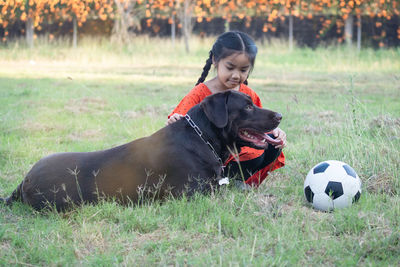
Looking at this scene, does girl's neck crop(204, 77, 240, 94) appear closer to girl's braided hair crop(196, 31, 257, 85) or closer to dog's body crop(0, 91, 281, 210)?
girl's braided hair crop(196, 31, 257, 85)

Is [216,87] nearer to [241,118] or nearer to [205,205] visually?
[241,118]

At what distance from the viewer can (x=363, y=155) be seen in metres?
5.28

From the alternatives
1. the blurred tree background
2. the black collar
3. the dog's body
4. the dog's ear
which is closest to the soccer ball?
the dog's body

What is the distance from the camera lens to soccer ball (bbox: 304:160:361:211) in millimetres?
4152

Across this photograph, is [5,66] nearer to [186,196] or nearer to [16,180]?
[16,180]

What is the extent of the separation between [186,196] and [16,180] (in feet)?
6.76

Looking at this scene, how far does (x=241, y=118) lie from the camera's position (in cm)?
438

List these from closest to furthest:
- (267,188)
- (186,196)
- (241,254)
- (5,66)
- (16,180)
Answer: (241,254) → (186,196) → (267,188) → (16,180) → (5,66)

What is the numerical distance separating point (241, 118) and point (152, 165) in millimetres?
898

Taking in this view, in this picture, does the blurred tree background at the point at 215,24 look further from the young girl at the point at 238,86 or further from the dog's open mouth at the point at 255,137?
the dog's open mouth at the point at 255,137

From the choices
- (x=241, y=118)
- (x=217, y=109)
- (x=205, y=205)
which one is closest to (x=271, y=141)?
(x=241, y=118)

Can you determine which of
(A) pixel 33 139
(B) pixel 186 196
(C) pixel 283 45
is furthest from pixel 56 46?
(B) pixel 186 196

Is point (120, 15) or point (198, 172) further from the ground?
point (120, 15)

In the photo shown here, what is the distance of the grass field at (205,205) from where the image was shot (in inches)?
127
